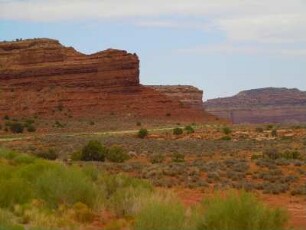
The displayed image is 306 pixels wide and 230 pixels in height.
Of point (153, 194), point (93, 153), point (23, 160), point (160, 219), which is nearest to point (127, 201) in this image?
point (153, 194)

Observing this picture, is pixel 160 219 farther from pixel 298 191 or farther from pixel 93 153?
pixel 93 153

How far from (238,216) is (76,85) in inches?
3583

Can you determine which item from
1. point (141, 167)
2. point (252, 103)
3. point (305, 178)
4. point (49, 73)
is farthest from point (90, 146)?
point (252, 103)

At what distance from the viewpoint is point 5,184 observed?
17.4 m

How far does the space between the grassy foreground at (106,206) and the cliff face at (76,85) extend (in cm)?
7638

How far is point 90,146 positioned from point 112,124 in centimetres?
5276

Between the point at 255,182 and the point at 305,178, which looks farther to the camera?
the point at 305,178

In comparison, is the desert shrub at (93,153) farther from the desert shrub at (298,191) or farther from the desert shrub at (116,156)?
the desert shrub at (298,191)

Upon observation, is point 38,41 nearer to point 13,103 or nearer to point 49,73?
point 49,73

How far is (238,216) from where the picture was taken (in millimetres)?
12875

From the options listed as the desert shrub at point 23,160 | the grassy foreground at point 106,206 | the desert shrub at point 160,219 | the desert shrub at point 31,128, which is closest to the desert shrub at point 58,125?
the desert shrub at point 31,128

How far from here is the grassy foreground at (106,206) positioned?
12898mm

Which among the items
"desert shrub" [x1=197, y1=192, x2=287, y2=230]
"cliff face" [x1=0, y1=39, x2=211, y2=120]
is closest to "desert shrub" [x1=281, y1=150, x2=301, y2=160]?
"desert shrub" [x1=197, y1=192, x2=287, y2=230]

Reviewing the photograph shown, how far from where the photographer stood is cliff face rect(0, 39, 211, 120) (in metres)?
97.8
